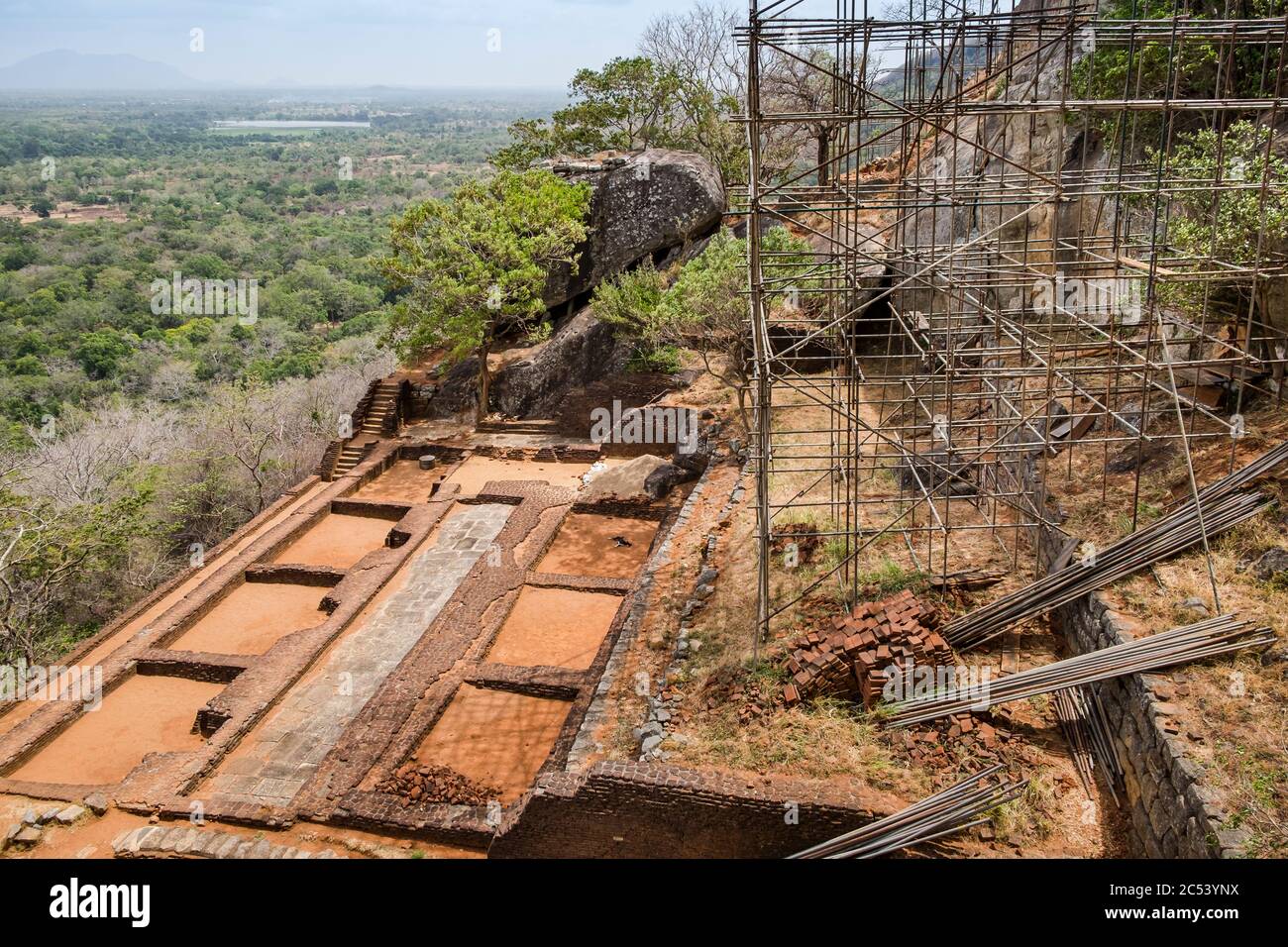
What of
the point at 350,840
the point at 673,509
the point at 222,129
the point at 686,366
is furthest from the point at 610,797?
the point at 222,129

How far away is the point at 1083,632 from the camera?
351 inches

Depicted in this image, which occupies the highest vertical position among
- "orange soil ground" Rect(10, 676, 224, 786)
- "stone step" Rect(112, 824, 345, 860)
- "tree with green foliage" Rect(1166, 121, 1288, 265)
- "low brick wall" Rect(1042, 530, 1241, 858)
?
"tree with green foliage" Rect(1166, 121, 1288, 265)

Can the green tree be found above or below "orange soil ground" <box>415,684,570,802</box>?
above

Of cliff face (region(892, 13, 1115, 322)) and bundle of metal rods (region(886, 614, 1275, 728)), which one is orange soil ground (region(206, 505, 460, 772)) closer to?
bundle of metal rods (region(886, 614, 1275, 728))

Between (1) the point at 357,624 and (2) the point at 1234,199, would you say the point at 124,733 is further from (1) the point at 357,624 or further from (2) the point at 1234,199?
(2) the point at 1234,199

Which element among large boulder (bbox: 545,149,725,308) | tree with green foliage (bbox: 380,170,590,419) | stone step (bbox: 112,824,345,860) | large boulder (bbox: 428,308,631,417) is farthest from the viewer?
large boulder (bbox: 545,149,725,308)

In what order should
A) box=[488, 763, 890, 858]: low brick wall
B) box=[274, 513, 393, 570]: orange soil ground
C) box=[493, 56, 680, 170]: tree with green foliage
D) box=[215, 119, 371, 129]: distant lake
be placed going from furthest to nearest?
box=[215, 119, 371, 129]: distant lake → box=[493, 56, 680, 170]: tree with green foliage → box=[274, 513, 393, 570]: orange soil ground → box=[488, 763, 890, 858]: low brick wall

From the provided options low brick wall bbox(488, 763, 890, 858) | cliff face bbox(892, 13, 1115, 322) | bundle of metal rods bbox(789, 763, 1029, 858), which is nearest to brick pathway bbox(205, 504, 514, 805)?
low brick wall bbox(488, 763, 890, 858)

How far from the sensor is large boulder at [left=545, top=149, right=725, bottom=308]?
2220 centimetres

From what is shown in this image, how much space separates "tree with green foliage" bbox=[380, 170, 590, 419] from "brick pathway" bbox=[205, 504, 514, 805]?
615cm

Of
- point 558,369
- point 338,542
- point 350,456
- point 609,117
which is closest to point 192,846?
point 338,542

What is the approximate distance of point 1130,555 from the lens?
357 inches

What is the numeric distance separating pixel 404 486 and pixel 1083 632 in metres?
13.4

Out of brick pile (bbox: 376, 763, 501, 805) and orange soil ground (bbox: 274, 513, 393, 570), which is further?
orange soil ground (bbox: 274, 513, 393, 570)
